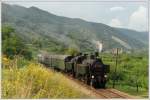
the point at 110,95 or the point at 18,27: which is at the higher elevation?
the point at 18,27

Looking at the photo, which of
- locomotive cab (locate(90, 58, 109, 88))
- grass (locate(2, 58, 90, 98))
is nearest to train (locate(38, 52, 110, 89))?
locomotive cab (locate(90, 58, 109, 88))

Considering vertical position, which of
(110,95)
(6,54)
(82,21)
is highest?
(82,21)

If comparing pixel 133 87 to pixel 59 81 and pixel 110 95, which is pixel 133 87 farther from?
pixel 59 81

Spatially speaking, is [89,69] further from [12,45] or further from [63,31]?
[12,45]

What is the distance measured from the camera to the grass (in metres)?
9.59

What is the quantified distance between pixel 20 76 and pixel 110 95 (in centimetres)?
280

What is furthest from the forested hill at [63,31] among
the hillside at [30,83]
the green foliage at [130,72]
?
the hillside at [30,83]

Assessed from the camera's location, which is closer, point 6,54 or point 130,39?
point 6,54

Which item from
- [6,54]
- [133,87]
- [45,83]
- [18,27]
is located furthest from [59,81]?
[133,87]

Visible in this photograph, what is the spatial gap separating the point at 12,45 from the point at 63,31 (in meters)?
2.76

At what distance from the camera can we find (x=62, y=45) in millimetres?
14258

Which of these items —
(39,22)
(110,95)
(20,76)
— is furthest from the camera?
(39,22)

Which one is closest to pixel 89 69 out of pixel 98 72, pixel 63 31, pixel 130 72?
pixel 98 72

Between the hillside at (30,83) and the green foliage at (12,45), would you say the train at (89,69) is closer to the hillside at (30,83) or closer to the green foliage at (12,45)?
the green foliage at (12,45)
